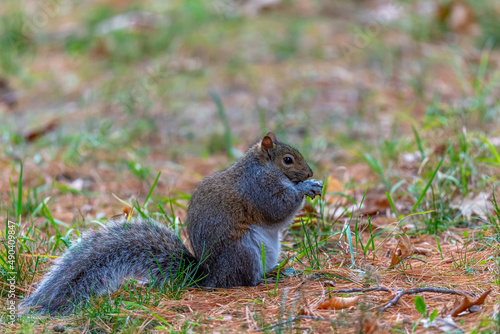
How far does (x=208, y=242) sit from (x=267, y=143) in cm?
59

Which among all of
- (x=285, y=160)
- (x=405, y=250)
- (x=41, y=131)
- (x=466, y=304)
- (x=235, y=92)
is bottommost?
(x=41, y=131)

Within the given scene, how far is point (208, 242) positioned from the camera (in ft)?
8.70

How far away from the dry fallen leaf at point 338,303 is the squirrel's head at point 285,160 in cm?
82

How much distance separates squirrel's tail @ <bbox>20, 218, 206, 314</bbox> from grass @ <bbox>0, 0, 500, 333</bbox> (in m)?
0.08

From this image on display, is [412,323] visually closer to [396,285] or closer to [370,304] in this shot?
[370,304]

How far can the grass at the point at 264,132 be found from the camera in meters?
2.47

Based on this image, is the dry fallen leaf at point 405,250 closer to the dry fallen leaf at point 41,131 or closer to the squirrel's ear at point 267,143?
the squirrel's ear at point 267,143

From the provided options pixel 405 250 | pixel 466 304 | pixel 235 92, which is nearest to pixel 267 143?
pixel 405 250

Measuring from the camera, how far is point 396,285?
2461mm

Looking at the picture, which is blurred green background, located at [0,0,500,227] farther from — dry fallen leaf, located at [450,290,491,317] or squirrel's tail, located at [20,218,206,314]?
dry fallen leaf, located at [450,290,491,317]

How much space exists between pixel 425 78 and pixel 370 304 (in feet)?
15.3

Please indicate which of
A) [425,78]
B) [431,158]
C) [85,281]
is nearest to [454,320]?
[85,281]

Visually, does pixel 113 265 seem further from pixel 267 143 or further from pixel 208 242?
pixel 267 143

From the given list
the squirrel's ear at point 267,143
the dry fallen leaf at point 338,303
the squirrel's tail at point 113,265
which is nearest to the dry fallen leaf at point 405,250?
the dry fallen leaf at point 338,303
